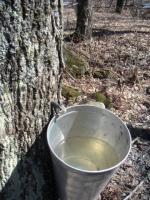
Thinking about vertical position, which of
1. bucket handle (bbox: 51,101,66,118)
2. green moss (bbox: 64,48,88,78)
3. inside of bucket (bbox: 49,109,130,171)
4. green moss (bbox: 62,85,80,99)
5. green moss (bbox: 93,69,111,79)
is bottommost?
green moss (bbox: 93,69,111,79)

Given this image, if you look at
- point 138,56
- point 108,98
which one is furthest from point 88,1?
point 108,98

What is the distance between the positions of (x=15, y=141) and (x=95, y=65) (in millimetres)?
3504

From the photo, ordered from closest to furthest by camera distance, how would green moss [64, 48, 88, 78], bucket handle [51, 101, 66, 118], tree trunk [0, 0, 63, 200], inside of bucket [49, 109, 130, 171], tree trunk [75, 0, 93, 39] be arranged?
tree trunk [0, 0, 63, 200] → bucket handle [51, 101, 66, 118] → inside of bucket [49, 109, 130, 171] → green moss [64, 48, 88, 78] → tree trunk [75, 0, 93, 39]

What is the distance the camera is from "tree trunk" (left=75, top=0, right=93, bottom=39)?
7608 mm

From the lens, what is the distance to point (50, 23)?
233cm

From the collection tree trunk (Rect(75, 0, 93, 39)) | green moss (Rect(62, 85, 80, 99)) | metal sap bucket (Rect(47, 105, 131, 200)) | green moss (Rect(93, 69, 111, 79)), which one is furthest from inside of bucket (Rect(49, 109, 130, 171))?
tree trunk (Rect(75, 0, 93, 39))

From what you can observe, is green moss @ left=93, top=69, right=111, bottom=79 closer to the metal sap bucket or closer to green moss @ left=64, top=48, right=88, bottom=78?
green moss @ left=64, top=48, right=88, bottom=78

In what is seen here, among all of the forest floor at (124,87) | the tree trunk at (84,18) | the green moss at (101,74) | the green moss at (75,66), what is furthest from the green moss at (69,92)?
the tree trunk at (84,18)

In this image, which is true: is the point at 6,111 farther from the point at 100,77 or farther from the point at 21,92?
the point at 100,77

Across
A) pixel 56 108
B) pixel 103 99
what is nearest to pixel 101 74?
pixel 103 99

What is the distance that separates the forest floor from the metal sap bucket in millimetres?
730

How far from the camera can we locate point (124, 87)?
5.19 m

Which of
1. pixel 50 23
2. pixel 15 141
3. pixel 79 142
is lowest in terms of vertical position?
pixel 79 142

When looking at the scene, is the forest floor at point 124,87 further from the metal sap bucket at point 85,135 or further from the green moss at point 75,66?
the metal sap bucket at point 85,135
